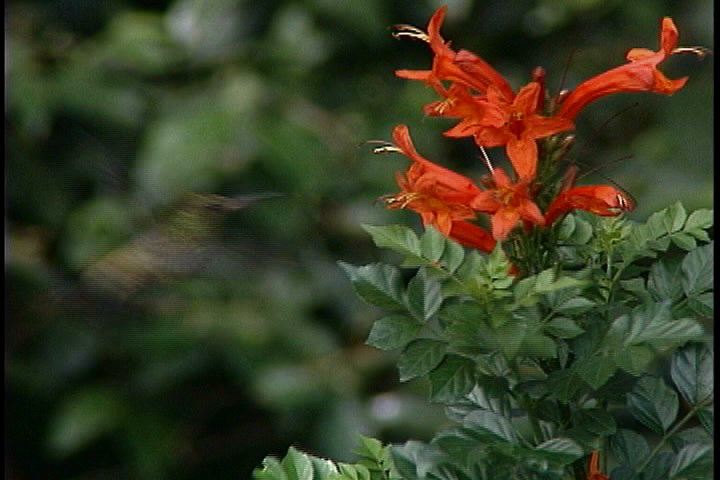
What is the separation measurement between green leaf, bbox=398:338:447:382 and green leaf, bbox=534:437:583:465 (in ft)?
0.23

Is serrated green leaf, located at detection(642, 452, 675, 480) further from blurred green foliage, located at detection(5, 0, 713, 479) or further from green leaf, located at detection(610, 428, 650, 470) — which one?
blurred green foliage, located at detection(5, 0, 713, 479)

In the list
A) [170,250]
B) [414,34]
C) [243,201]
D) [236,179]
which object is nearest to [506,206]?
[414,34]

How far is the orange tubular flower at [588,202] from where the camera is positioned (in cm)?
76

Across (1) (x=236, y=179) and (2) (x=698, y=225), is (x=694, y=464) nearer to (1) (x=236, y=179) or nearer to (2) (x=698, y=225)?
(2) (x=698, y=225)

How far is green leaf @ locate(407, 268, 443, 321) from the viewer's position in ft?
2.45

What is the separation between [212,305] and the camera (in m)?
2.45

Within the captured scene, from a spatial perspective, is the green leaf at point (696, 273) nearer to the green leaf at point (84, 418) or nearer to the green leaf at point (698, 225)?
the green leaf at point (698, 225)

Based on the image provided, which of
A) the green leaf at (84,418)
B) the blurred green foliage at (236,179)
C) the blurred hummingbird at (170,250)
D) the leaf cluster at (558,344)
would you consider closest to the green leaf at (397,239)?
the leaf cluster at (558,344)

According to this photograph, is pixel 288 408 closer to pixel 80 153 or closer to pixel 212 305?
pixel 212 305

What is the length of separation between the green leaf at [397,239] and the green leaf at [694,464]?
0.58 ft

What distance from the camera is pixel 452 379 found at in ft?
2.34

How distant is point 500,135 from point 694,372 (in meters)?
0.17

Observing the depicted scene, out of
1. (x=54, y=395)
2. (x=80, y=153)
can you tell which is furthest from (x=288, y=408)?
(x=80, y=153)

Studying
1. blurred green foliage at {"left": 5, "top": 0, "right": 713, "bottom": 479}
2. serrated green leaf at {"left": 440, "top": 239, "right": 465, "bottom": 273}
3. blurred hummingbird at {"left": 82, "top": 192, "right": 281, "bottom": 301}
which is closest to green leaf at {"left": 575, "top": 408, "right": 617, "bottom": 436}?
serrated green leaf at {"left": 440, "top": 239, "right": 465, "bottom": 273}
